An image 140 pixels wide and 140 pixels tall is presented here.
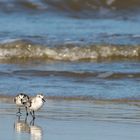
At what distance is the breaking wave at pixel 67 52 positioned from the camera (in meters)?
14.1

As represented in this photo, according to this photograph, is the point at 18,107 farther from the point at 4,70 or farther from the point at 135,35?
the point at 135,35

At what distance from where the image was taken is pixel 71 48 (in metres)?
14.4

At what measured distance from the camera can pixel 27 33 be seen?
15.9 metres

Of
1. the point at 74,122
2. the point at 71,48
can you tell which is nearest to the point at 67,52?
the point at 71,48

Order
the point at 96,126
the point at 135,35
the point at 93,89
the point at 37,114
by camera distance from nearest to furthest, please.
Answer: the point at 96,126
the point at 37,114
the point at 93,89
the point at 135,35

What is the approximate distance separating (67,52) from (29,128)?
636cm

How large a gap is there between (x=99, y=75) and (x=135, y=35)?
3.91 meters

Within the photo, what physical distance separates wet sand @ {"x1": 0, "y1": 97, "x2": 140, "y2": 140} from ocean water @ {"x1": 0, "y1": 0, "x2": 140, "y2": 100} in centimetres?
63

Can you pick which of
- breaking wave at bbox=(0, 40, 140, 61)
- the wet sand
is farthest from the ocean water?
the wet sand

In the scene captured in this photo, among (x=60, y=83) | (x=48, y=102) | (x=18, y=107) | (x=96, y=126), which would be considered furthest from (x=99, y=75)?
(x=96, y=126)

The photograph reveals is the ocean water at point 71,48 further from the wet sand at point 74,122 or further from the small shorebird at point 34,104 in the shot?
the small shorebird at point 34,104

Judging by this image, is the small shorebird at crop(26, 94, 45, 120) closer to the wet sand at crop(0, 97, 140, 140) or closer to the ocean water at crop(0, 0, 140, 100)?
the wet sand at crop(0, 97, 140, 140)

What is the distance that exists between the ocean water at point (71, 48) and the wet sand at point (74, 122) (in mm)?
633

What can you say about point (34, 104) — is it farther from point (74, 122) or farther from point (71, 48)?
point (71, 48)
